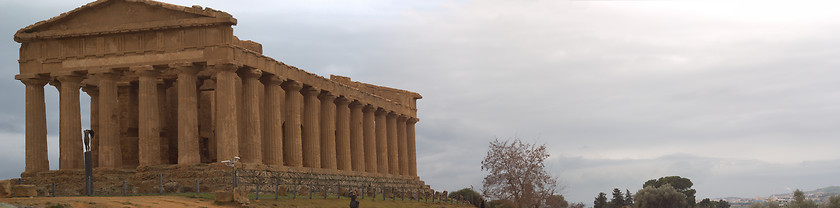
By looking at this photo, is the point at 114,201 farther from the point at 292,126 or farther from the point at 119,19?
the point at 292,126

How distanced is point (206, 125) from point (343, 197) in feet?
48.9

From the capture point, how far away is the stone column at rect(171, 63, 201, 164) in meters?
61.6

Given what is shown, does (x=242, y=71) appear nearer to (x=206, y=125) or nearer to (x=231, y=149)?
(x=231, y=149)

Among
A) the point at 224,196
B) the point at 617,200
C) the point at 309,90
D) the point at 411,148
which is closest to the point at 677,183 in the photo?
the point at 617,200

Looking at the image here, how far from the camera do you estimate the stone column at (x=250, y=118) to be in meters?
63.2

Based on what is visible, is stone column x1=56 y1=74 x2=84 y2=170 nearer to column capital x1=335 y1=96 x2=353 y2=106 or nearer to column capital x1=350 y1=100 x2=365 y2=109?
column capital x1=335 y1=96 x2=353 y2=106

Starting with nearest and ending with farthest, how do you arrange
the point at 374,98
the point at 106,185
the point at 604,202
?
1. the point at 106,185
2. the point at 374,98
3. the point at 604,202

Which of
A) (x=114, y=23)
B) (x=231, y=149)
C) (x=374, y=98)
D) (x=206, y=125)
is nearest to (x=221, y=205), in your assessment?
(x=231, y=149)

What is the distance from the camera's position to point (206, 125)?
72.9 meters

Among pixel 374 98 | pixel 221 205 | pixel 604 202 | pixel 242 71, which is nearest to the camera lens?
pixel 221 205

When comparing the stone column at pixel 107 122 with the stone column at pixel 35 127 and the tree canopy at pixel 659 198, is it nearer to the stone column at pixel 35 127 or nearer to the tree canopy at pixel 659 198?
the stone column at pixel 35 127

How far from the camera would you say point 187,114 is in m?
62.2

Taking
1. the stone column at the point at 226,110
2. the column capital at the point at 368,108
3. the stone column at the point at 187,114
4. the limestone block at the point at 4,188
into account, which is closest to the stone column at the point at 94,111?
the stone column at the point at 187,114

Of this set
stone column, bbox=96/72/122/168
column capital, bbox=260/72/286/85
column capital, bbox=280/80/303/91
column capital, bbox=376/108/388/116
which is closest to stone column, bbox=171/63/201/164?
column capital, bbox=260/72/286/85
